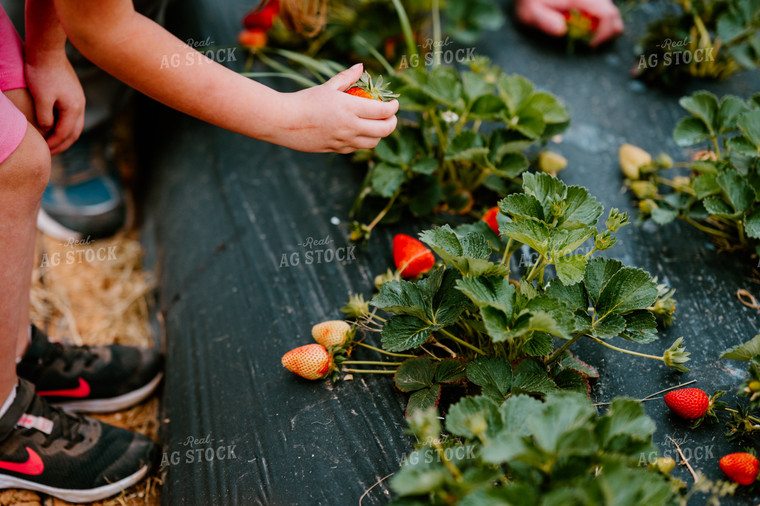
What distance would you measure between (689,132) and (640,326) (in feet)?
1.77

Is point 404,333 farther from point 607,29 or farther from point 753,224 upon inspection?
point 607,29

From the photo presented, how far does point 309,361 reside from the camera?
0.94 meters

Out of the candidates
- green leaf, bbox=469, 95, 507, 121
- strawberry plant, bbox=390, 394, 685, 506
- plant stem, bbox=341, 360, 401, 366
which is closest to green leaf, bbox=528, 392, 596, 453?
strawberry plant, bbox=390, 394, 685, 506

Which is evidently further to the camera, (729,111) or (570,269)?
(729,111)

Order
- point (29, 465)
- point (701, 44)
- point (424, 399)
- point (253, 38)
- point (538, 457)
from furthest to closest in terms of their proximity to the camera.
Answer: point (253, 38)
point (701, 44)
point (29, 465)
point (424, 399)
point (538, 457)

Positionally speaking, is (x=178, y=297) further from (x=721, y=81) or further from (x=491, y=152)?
(x=721, y=81)

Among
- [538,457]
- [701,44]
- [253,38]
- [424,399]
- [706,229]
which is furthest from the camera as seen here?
[253,38]

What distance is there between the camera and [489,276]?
82 centimetres

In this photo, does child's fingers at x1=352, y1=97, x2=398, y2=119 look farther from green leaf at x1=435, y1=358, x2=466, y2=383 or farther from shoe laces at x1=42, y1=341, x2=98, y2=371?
shoe laces at x1=42, y1=341, x2=98, y2=371

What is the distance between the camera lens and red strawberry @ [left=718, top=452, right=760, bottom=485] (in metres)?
0.78

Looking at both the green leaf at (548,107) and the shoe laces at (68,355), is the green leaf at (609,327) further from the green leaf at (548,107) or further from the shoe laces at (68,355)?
the shoe laces at (68,355)

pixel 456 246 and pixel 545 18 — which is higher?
pixel 545 18

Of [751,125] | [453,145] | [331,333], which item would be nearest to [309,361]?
[331,333]

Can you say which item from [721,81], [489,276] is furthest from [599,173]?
[489,276]
